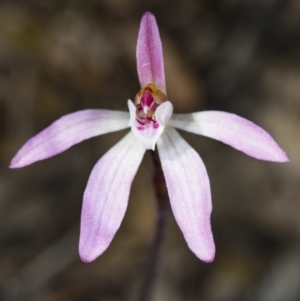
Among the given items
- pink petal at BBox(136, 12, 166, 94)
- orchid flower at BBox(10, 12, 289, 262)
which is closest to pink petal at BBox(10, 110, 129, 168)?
orchid flower at BBox(10, 12, 289, 262)

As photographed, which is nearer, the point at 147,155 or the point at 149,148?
the point at 149,148

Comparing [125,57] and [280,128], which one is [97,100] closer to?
[125,57]

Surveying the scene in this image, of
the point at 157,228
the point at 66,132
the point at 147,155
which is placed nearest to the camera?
the point at 66,132

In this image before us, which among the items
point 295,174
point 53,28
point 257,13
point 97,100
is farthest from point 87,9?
point 295,174

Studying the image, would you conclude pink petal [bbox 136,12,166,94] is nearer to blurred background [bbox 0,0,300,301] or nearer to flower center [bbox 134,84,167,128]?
flower center [bbox 134,84,167,128]

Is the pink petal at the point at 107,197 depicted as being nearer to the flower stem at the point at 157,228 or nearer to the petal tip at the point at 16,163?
the flower stem at the point at 157,228

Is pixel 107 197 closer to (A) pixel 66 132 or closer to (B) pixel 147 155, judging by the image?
(A) pixel 66 132

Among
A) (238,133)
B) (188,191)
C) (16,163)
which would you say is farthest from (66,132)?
(238,133)
